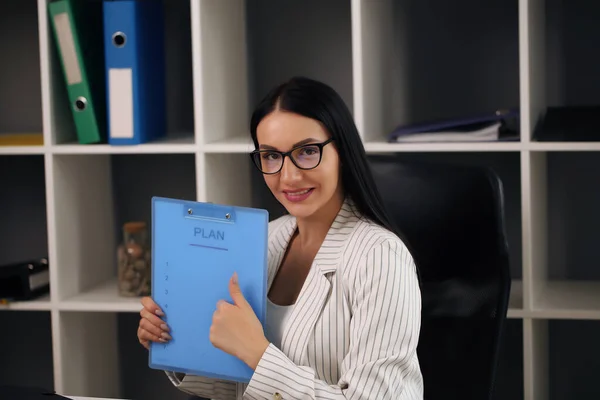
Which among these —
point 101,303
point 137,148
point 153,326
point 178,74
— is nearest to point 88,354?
point 101,303

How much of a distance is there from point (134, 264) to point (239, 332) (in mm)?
1106

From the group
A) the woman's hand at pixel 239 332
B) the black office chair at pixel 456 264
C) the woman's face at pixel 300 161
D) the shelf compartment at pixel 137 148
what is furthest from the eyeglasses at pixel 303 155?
the shelf compartment at pixel 137 148

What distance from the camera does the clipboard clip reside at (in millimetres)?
1399

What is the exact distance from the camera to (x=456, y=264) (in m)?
1.72

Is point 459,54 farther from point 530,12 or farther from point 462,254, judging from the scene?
point 462,254

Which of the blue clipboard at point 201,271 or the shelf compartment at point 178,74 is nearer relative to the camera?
the blue clipboard at point 201,271

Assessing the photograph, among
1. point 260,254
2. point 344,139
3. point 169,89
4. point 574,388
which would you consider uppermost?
point 169,89

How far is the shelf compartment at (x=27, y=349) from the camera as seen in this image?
9.20ft

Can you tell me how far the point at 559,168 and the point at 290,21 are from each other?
0.85 meters

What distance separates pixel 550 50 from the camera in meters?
2.37

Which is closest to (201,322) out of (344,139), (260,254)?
(260,254)

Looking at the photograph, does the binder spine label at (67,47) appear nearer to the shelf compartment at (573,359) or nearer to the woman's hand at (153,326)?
the woman's hand at (153,326)

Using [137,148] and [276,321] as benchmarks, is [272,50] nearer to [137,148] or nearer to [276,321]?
[137,148]

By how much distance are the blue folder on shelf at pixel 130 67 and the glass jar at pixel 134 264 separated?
0.27 metres
